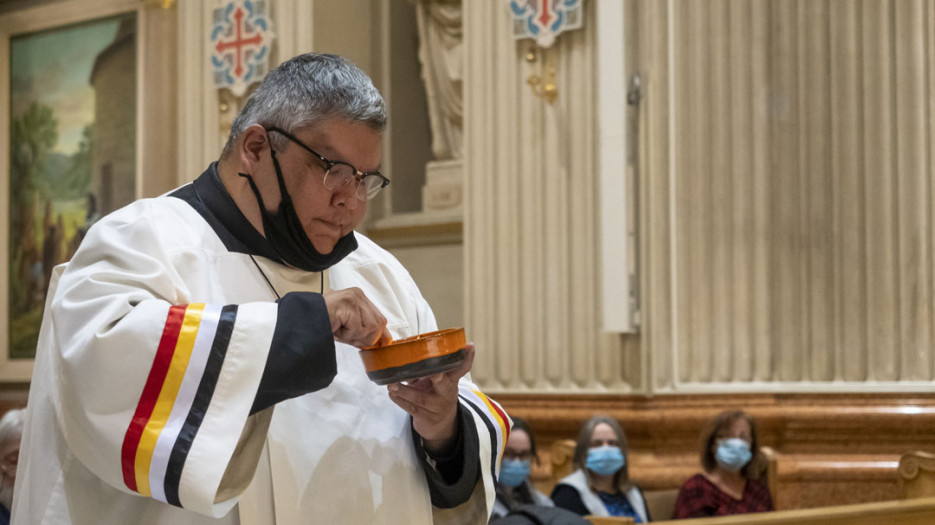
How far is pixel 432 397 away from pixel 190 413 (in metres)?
0.53

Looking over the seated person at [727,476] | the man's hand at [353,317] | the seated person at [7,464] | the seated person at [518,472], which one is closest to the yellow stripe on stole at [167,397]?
the man's hand at [353,317]

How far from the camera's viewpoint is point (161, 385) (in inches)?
77.3

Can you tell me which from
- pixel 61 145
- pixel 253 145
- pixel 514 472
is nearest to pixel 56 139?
pixel 61 145

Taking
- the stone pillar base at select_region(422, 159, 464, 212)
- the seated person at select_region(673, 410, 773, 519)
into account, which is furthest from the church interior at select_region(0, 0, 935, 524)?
the stone pillar base at select_region(422, 159, 464, 212)

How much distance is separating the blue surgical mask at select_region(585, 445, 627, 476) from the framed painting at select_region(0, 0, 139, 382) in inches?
198

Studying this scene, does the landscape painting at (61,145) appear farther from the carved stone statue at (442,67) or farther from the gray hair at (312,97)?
the gray hair at (312,97)

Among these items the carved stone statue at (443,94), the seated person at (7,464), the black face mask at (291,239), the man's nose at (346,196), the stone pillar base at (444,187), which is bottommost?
the seated person at (7,464)

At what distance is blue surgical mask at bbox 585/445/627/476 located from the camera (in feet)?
19.3

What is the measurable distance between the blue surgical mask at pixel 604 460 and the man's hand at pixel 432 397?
3650 millimetres

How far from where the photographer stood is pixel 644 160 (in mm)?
6930

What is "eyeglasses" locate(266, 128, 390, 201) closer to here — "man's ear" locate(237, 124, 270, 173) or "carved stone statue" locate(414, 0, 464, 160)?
"man's ear" locate(237, 124, 270, 173)

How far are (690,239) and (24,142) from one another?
21.0ft

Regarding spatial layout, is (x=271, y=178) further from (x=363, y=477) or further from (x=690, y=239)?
(x=690, y=239)

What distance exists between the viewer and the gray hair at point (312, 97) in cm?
232
